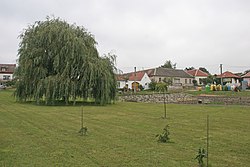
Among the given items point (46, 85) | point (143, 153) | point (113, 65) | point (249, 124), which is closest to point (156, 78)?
point (113, 65)

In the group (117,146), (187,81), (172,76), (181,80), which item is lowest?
(117,146)

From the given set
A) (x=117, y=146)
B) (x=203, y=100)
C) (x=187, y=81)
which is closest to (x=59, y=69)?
(x=203, y=100)

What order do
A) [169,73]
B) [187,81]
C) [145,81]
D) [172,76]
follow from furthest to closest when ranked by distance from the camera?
1. [187,81]
2. [169,73]
3. [172,76]
4. [145,81]

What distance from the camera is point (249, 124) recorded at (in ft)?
39.7

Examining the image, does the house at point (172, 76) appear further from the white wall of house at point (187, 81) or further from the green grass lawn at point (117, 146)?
the green grass lawn at point (117, 146)

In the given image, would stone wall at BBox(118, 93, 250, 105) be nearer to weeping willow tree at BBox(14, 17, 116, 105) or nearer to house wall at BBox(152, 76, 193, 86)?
weeping willow tree at BBox(14, 17, 116, 105)

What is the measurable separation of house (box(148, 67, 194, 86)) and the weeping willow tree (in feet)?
162

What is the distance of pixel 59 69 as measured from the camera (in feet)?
77.1

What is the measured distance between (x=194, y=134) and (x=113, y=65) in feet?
57.2

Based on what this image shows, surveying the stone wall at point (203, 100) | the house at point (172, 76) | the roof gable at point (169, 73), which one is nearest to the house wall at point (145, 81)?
the house at point (172, 76)

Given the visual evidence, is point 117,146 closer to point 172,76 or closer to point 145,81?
point 145,81

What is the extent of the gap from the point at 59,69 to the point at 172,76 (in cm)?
5767

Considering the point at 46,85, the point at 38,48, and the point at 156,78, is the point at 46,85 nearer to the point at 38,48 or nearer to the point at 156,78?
the point at 38,48

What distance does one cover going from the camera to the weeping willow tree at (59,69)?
2281cm
